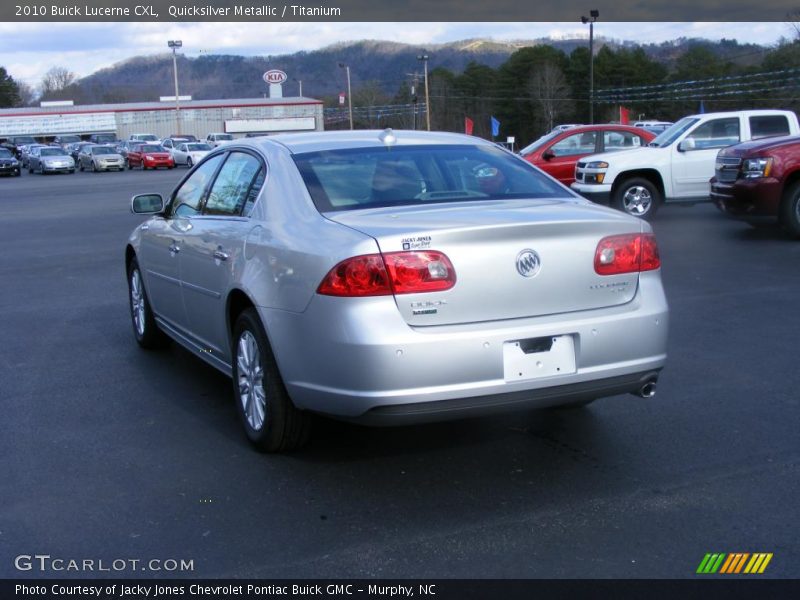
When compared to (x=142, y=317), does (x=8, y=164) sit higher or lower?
higher

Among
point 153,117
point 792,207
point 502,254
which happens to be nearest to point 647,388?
point 502,254

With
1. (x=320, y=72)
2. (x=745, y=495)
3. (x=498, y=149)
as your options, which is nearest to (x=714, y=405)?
(x=745, y=495)

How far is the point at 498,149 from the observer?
577 centimetres

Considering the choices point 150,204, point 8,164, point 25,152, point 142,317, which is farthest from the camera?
point 25,152

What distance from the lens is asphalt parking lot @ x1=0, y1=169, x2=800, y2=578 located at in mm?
3732

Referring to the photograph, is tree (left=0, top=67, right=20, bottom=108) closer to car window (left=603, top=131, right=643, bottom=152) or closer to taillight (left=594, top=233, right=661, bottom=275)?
car window (left=603, top=131, right=643, bottom=152)

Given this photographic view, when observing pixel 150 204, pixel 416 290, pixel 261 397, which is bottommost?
pixel 261 397

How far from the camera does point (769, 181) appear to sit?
41.6 feet

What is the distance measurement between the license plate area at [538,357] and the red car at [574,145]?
14.1m

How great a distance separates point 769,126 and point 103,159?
1567 inches

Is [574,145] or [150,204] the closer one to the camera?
[150,204]

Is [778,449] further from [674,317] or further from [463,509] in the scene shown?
[674,317]

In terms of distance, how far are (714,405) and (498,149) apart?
2026mm

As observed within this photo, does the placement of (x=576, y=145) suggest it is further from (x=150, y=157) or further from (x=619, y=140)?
(x=150, y=157)
